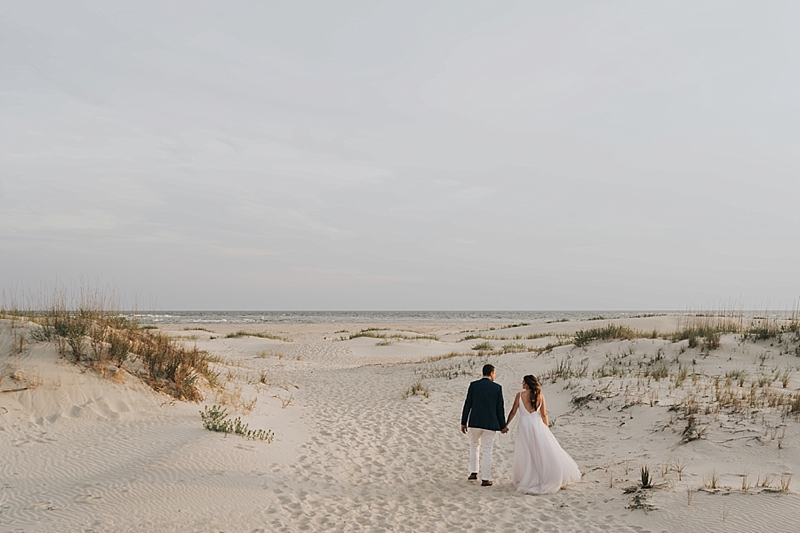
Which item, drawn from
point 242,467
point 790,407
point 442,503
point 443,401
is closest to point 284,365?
point 443,401

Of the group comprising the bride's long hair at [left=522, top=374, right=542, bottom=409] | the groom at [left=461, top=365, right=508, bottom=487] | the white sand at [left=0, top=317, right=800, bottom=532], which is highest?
the bride's long hair at [left=522, top=374, right=542, bottom=409]

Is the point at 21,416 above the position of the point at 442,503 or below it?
above

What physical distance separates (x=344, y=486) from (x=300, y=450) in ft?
5.86

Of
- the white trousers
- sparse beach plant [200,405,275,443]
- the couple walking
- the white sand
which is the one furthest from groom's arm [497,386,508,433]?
sparse beach plant [200,405,275,443]

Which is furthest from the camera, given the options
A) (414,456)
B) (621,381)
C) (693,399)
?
(621,381)

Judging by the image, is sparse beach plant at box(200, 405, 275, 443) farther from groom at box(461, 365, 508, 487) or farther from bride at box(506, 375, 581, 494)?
bride at box(506, 375, 581, 494)

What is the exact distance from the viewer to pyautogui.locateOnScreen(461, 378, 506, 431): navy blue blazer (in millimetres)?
7551

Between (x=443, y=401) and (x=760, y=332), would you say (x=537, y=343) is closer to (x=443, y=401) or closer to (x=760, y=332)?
(x=760, y=332)

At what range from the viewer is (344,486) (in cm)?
745

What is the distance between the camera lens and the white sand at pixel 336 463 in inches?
234

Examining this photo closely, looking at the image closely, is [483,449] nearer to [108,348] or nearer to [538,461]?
[538,461]

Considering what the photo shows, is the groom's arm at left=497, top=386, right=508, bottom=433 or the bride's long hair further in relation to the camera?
the groom's arm at left=497, top=386, right=508, bottom=433

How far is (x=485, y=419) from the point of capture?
24.8ft

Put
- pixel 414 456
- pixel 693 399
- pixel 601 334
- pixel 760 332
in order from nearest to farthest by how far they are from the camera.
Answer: pixel 414 456
pixel 693 399
pixel 760 332
pixel 601 334
